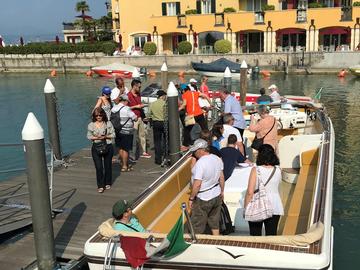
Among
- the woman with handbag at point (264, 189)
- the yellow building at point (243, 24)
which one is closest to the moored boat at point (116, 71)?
the yellow building at point (243, 24)

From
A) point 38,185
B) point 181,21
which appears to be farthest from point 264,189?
point 181,21

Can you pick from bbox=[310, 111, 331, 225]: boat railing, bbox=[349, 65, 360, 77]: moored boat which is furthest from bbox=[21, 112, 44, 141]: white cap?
bbox=[349, 65, 360, 77]: moored boat

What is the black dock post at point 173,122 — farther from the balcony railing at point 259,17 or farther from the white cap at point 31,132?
the balcony railing at point 259,17

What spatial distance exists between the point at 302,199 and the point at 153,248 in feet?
13.3

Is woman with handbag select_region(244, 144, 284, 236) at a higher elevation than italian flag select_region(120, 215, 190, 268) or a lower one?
higher

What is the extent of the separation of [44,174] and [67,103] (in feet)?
85.4

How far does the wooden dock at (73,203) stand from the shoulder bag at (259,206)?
2.32 m

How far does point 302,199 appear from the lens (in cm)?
801

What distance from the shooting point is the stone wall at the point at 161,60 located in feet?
129

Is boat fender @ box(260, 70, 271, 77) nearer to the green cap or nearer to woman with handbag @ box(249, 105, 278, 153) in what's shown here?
woman with handbag @ box(249, 105, 278, 153)

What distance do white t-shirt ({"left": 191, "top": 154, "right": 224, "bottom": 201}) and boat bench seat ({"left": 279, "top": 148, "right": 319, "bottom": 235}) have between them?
1.62 metres

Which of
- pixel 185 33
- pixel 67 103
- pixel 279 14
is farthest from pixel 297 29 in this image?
pixel 67 103

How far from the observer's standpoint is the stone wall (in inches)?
1551

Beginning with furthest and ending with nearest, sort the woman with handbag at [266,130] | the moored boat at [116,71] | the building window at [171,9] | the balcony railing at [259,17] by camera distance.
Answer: the building window at [171,9], the balcony railing at [259,17], the moored boat at [116,71], the woman with handbag at [266,130]
